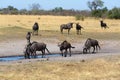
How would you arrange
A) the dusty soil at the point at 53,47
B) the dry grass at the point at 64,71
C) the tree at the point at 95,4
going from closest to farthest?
the dry grass at the point at 64,71 → the dusty soil at the point at 53,47 → the tree at the point at 95,4

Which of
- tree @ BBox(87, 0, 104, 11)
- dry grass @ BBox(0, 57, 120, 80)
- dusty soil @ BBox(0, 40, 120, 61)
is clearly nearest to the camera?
dry grass @ BBox(0, 57, 120, 80)

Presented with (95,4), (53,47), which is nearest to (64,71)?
(53,47)

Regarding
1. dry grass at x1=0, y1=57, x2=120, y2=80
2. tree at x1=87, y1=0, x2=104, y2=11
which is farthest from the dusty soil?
tree at x1=87, y1=0, x2=104, y2=11

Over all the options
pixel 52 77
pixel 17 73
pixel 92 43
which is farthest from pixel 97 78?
pixel 92 43

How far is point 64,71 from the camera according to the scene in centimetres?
1852

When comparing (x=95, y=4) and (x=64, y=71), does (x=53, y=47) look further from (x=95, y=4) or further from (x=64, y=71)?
(x=95, y=4)

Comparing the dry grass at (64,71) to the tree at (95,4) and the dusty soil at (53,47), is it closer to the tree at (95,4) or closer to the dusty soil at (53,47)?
the dusty soil at (53,47)

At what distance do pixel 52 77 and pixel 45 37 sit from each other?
68.9 ft

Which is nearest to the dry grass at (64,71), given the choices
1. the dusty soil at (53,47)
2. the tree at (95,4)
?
the dusty soil at (53,47)

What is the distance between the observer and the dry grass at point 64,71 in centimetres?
1728

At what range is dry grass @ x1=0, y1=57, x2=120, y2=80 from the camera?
1728 cm

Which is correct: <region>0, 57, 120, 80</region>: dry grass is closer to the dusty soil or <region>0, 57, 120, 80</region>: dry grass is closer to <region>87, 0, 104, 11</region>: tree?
the dusty soil

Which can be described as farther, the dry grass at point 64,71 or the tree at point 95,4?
the tree at point 95,4

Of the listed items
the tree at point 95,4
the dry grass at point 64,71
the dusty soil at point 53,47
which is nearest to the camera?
the dry grass at point 64,71
